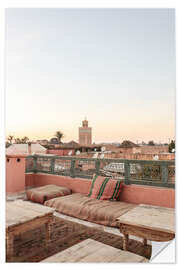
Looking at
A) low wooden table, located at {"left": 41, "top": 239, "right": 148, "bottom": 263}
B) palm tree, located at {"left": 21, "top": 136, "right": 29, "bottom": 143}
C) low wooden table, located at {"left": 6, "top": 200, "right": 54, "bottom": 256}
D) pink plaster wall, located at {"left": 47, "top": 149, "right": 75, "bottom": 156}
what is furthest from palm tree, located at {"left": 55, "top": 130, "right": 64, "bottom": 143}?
low wooden table, located at {"left": 41, "top": 239, "right": 148, "bottom": 263}

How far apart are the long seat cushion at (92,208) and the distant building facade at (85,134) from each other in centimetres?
86

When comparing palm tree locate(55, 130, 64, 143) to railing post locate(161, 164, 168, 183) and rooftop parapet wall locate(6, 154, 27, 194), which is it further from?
railing post locate(161, 164, 168, 183)

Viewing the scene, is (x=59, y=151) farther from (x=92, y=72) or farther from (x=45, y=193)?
(x=92, y=72)

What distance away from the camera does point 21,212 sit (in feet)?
6.09

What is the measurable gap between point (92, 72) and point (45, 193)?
196 cm

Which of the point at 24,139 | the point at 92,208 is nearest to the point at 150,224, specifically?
the point at 92,208

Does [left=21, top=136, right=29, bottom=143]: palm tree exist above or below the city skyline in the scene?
below

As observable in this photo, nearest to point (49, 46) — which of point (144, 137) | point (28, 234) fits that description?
point (144, 137)

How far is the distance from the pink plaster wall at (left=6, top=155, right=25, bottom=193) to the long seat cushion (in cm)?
73

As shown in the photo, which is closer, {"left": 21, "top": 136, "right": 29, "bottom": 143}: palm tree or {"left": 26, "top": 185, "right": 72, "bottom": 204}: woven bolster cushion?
{"left": 21, "top": 136, "right": 29, "bottom": 143}: palm tree

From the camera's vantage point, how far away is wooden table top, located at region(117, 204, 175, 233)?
1.60 m

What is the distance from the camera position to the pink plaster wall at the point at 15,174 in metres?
3.23

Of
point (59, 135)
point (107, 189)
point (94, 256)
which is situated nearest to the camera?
point (94, 256)
